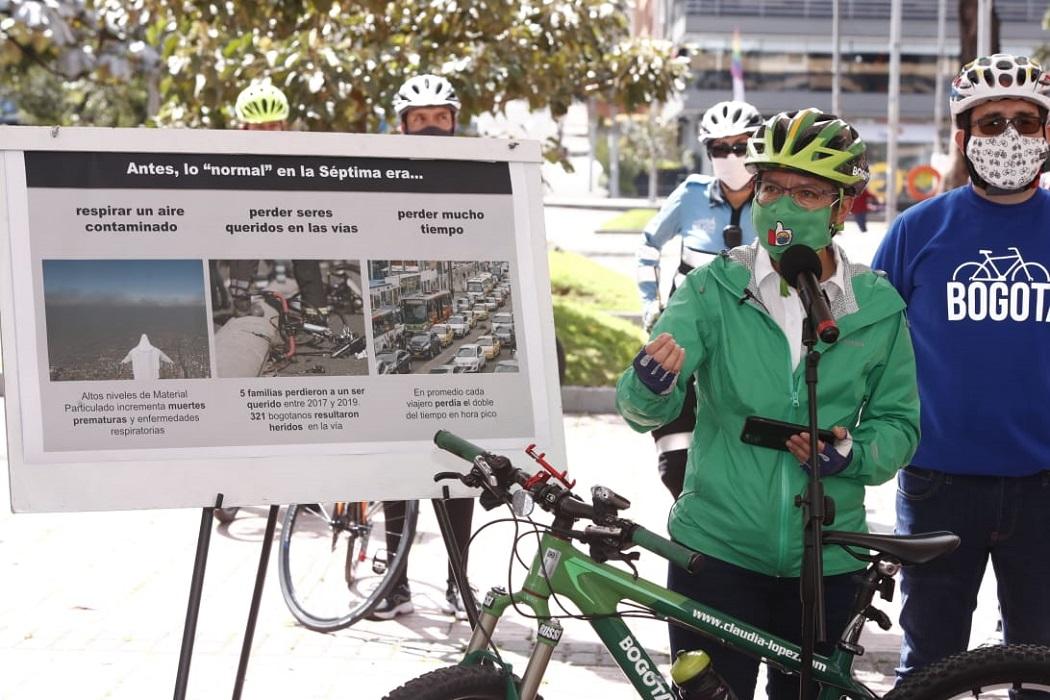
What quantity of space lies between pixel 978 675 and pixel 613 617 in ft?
2.57

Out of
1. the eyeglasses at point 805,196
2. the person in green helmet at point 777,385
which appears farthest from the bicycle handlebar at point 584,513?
the eyeglasses at point 805,196

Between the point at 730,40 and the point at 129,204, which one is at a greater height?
the point at 730,40

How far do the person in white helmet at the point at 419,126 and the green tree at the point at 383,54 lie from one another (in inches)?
219

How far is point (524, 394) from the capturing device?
3.92 m

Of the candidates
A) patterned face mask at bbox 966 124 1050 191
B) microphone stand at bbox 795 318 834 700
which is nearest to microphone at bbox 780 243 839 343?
microphone stand at bbox 795 318 834 700

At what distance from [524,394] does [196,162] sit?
1027 mm

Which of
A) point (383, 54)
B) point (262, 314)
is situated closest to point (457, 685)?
point (262, 314)

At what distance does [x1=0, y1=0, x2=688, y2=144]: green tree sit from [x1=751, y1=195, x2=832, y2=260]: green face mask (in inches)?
361

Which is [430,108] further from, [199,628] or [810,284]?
[810,284]

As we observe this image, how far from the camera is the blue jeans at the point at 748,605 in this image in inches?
131

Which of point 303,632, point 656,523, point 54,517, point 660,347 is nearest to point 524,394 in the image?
point 660,347

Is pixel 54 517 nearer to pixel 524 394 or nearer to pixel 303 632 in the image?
pixel 303 632

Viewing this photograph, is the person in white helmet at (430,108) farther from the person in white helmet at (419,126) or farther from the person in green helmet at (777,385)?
the person in green helmet at (777,385)

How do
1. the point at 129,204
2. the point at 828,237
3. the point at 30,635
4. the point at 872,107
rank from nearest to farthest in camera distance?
the point at 828,237 → the point at 129,204 → the point at 30,635 → the point at 872,107
